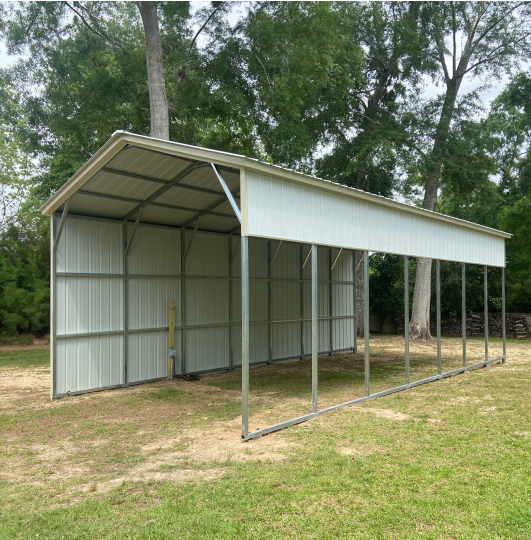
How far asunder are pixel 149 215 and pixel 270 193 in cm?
408

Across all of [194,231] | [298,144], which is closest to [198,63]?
[298,144]

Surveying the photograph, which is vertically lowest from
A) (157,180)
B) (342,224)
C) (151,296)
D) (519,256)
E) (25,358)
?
(25,358)

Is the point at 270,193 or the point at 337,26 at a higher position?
the point at 337,26

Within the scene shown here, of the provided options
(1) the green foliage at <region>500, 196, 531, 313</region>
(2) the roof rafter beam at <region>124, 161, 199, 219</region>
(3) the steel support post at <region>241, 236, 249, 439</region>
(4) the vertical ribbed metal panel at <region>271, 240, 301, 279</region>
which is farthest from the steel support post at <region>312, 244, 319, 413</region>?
(1) the green foliage at <region>500, 196, 531, 313</region>

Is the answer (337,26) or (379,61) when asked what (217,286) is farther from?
(379,61)

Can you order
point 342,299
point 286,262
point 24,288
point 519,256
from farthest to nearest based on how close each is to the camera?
1. point 519,256
2. point 24,288
3. point 342,299
4. point 286,262

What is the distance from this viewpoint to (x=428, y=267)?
17.7m

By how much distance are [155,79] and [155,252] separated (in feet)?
16.3

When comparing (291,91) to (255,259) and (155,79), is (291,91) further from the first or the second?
(255,259)

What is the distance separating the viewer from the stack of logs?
18.1 meters

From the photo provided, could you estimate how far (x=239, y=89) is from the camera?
616 inches

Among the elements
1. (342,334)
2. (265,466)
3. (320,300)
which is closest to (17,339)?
(320,300)

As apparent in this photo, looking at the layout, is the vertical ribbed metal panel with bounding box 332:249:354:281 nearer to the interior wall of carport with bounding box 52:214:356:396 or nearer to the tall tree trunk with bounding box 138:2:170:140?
the interior wall of carport with bounding box 52:214:356:396

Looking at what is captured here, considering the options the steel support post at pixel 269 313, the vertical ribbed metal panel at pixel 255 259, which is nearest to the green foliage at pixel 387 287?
the steel support post at pixel 269 313
